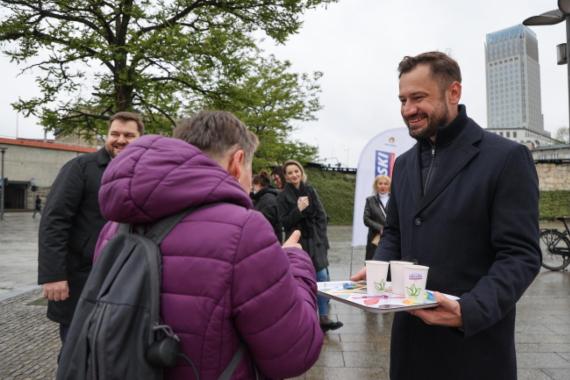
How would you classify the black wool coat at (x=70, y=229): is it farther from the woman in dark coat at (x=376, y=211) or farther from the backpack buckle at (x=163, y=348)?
the woman in dark coat at (x=376, y=211)

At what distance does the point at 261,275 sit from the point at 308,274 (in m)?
0.36

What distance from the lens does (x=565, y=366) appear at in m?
4.14

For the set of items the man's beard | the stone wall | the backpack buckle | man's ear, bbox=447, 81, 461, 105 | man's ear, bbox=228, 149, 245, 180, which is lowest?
the backpack buckle

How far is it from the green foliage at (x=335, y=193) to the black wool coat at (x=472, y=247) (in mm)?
26714

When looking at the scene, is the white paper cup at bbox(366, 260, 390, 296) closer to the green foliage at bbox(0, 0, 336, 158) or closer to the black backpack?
the black backpack

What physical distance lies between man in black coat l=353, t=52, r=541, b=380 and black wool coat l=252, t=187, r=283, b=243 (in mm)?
3440

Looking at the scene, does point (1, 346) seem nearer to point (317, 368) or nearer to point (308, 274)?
point (317, 368)

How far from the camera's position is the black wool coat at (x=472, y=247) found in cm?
163

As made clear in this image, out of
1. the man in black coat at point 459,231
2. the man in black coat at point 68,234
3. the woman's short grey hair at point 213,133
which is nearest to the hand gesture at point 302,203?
the man in black coat at point 68,234

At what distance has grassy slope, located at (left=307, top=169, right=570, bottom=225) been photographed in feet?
103

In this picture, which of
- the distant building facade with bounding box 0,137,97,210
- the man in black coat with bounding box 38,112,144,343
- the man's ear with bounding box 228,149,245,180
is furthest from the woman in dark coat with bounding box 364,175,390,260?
the distant building facade with bounding box 0,137,97,210

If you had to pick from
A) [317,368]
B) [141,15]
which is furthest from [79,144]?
[317,368]

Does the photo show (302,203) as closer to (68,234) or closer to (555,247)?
(68,234)

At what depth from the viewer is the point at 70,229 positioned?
322 centimetres
